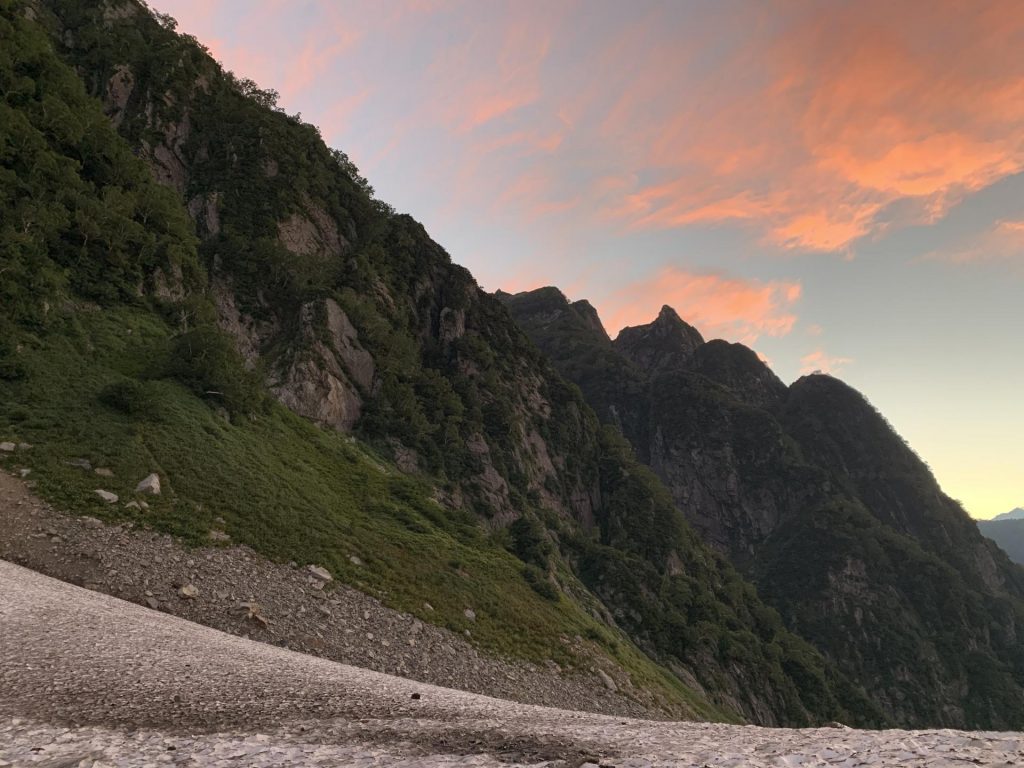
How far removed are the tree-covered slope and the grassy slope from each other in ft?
0.64

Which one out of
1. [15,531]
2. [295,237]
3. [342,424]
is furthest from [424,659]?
[295,237]

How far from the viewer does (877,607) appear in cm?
13512

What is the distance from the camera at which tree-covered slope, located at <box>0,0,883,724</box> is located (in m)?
32.2

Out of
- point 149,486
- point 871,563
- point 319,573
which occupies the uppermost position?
point 149,486

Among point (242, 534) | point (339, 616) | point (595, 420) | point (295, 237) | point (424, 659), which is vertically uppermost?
point (295, 237)

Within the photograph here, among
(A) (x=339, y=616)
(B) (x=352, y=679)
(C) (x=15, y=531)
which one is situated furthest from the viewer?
(A) (x=339, y=616)

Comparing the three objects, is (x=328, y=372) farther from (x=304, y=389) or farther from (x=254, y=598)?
(x=254, y=598)

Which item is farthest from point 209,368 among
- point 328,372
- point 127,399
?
point 328,372

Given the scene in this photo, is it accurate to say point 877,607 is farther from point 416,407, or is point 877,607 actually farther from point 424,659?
point 424,659

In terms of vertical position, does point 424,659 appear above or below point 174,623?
below

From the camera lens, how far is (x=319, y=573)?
2816 centimetres

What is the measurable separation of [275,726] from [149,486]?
22892mm

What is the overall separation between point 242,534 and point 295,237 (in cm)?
7082

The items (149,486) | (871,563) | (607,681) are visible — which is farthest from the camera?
(871,563)
